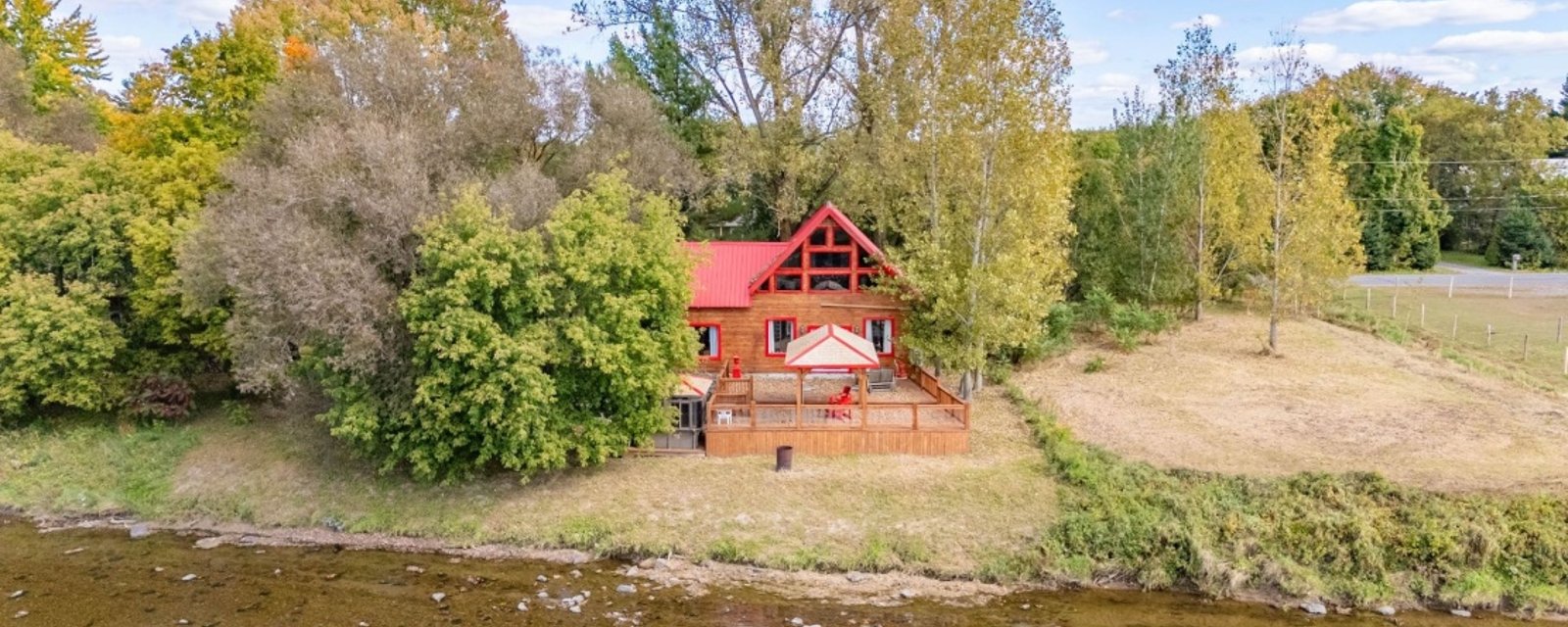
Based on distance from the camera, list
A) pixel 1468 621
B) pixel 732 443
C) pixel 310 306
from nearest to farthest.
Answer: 1. pixel 1468 621
2. pixel 310 306
3. pixel 732 443

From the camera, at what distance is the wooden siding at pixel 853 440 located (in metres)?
18.6

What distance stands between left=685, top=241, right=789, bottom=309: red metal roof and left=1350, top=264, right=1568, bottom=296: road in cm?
2873

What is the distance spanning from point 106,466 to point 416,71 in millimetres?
11713

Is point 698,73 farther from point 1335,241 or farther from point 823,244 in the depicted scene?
point 1335,241

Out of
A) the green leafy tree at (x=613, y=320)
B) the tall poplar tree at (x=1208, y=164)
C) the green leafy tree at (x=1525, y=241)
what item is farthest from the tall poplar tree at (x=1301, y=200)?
the green leafy tree at (x=1525, y=241)

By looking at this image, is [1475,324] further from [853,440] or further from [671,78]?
[671,78]

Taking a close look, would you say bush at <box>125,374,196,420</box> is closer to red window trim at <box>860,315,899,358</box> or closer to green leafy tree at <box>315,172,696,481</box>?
green leafy tree at <box>315,172,696,481</box>

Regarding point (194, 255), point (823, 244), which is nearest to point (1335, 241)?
point (823, 244)

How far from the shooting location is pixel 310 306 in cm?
1627

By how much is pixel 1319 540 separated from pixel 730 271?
49.7 ft

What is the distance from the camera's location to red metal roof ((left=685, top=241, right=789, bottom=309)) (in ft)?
77.6

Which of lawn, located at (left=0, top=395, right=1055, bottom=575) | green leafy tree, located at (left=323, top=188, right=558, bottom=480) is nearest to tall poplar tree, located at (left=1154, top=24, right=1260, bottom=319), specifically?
lawn, located at (left=0, top=395, right=1055, bottom=575)

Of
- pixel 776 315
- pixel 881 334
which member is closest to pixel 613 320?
pixel 776 315

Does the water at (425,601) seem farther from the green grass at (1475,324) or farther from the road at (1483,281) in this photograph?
the road at (1483,281)
